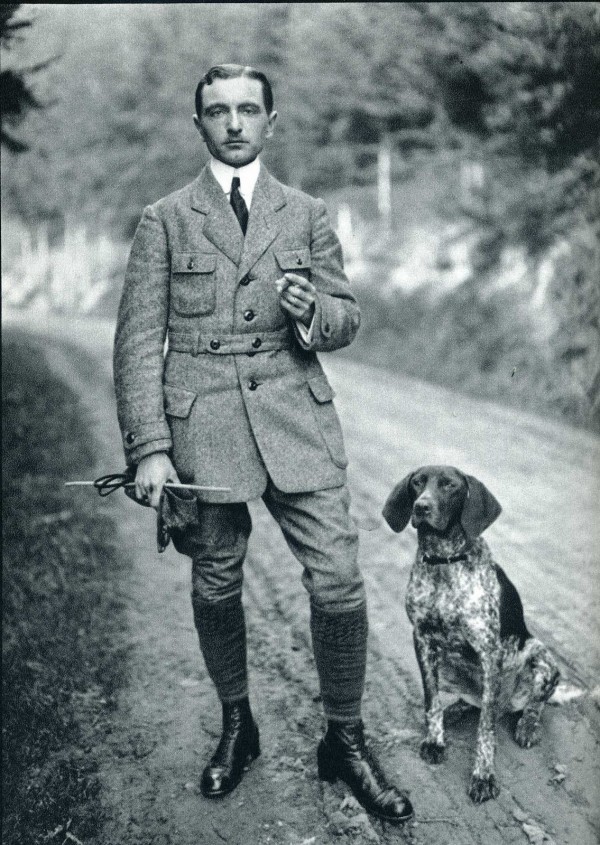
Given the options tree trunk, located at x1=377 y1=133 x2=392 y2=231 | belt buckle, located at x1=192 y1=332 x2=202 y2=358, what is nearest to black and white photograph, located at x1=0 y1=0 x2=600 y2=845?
belt buckle, located at x1=192 y1=332 x2=202 y2=358

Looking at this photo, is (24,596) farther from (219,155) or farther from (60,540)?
(219,155)

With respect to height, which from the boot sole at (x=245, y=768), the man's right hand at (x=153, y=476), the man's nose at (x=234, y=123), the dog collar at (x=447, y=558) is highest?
the man's nose at (x=234, y=123)

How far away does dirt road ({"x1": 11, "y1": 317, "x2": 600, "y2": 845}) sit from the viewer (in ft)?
9.36

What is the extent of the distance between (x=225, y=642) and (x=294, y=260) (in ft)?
4.92

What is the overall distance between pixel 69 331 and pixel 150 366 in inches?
273

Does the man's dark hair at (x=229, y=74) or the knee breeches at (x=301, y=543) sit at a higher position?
the man's dark hair at (x=229, y=74)

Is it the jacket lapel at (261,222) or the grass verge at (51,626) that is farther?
the grass verge at (51,626)

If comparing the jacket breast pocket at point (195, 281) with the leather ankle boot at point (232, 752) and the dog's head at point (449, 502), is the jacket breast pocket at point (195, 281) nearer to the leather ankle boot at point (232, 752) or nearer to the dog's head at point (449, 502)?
the dog's head at point (449, 502)

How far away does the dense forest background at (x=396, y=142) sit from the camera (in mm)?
5630

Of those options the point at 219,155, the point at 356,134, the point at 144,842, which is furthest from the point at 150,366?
the point at 356,134

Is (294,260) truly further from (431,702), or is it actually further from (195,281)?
(431,702)

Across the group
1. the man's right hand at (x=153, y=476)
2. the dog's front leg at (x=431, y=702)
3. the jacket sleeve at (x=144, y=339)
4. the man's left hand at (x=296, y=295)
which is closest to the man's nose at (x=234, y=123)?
the jacket sleeve at (x=144, y=339)

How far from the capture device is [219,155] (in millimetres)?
2848

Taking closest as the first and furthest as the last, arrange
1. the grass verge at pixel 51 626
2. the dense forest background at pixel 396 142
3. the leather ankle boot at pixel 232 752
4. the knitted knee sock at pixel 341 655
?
the knitted knee sock at pixel 341 655 < the leather ankle boot at pixel 232 752 < the grass verge at pixel 51 626 < the dense forest background at pixel 396 142
